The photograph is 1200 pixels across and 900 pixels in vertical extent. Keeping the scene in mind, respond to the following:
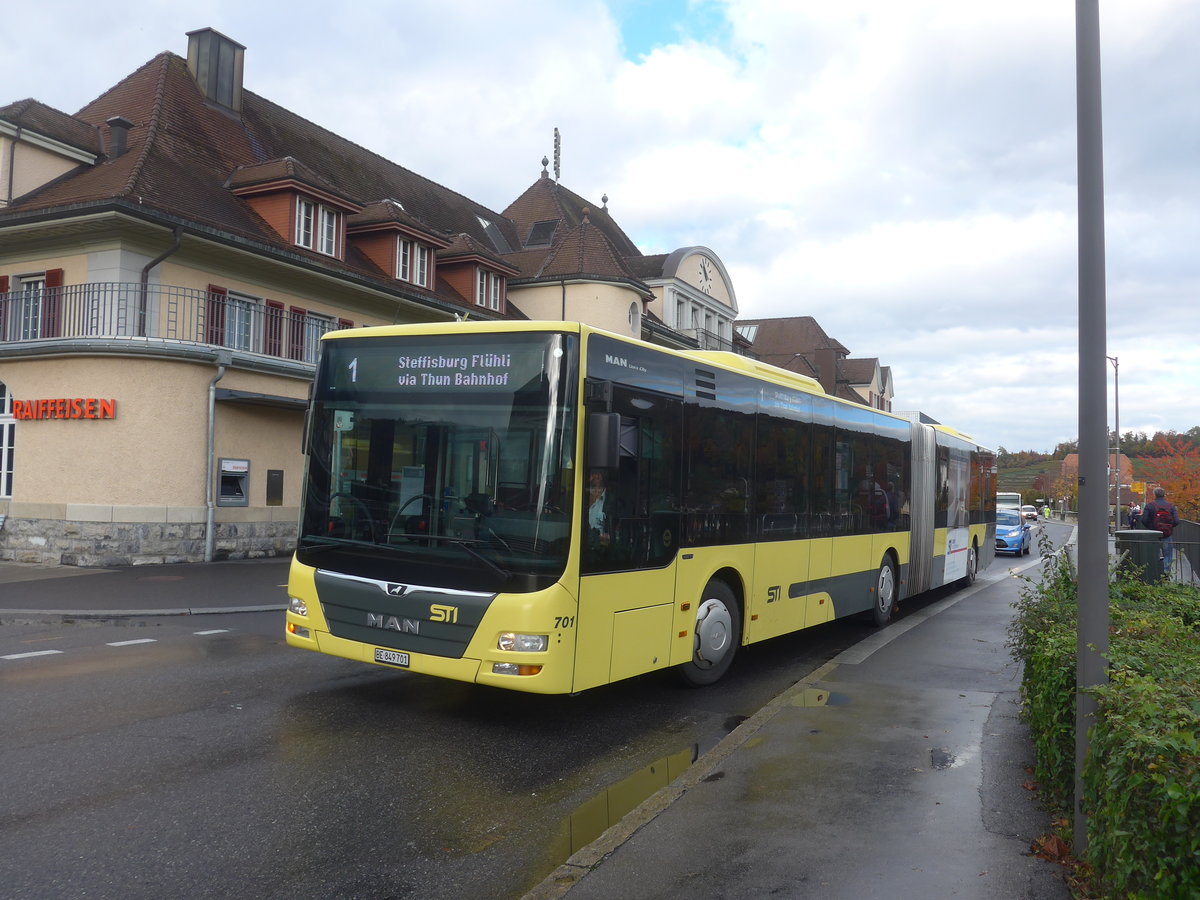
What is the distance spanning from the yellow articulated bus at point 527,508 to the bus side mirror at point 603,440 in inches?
0.6

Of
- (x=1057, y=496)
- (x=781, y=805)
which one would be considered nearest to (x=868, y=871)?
(x=781, y=805)

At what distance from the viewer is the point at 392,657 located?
6828 millimetres

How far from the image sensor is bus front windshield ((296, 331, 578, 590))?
6469mm

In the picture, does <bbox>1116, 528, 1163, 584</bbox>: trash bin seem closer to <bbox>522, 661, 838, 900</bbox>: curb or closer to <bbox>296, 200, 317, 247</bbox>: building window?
<bbox>522, 661, 838, 900</bbox>: curb

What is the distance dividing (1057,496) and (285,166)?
8356 cm

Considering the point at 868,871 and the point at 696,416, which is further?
the point at 696,416

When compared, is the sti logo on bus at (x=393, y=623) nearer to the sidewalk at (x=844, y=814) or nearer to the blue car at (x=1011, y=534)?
the sidewalk at (x=844, y=814)

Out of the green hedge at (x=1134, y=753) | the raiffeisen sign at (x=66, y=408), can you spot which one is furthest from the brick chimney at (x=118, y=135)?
the green hedge at (x=1134, y=753)

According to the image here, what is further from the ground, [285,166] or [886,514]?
[285,166]

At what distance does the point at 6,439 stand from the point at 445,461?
1687 centimetres

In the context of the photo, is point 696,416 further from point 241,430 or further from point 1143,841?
point 241,430

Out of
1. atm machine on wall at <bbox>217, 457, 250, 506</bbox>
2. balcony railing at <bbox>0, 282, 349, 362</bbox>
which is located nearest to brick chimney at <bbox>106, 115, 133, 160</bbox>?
balcony railing at <bbox>0, 282, 349, 362</bbox>

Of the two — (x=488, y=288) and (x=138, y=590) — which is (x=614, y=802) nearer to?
(x=138, y=590)

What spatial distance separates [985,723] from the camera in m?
7.23
